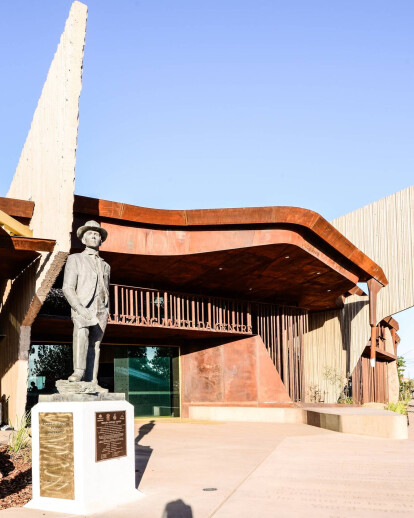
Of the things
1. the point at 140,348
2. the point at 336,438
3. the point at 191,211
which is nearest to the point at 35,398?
the point at 140,348

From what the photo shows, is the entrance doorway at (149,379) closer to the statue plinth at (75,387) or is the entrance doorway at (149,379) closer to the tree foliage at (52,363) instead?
the tree foliage at (52,363)

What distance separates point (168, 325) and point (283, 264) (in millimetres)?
4510

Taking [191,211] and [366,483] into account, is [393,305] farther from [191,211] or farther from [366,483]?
[366,483]

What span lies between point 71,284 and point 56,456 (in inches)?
89.6

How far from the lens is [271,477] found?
927 cm

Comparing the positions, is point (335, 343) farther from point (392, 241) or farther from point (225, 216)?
point (225, 216)

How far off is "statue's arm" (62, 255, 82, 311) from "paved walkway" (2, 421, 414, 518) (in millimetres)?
2677

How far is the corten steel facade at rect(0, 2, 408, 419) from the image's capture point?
45.2 ft

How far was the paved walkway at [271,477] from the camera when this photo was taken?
707 centimetres

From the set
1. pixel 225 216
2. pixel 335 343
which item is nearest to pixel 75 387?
pixel 225 216

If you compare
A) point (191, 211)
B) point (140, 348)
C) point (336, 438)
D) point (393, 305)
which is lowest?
point (336, 438)

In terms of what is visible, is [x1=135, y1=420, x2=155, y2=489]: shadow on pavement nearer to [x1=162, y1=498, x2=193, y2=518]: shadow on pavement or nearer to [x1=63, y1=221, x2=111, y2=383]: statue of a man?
[x1=162, y1=498, x2=193, y2=518]: shadow on pavement

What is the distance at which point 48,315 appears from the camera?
57.7 ft

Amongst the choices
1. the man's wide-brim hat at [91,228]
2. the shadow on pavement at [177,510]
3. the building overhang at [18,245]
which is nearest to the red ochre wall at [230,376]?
the building overhang at [18,245]
